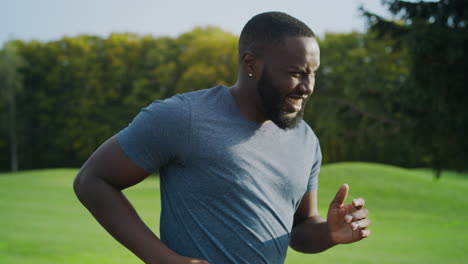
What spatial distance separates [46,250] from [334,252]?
5.09 m

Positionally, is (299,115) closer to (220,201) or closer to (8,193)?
(220,201)

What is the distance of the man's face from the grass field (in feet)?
22.0

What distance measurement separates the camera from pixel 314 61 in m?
2.20

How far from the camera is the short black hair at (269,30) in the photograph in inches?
86.6

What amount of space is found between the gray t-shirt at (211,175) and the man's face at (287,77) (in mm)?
116

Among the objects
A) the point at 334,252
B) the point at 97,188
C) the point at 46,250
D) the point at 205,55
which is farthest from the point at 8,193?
the point at 205,55

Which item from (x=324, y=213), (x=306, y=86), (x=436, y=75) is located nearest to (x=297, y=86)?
(x=306, y=86)

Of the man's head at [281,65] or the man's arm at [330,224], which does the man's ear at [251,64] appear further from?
the man's arm at [330,224]

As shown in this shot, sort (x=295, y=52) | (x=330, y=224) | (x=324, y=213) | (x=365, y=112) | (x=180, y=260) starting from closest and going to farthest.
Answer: (x=180, y=260), (x=295, y=52), (x=330, y=224), (x=324, y=213), (x=365, y=112)

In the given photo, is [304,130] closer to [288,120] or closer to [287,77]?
[288,120]

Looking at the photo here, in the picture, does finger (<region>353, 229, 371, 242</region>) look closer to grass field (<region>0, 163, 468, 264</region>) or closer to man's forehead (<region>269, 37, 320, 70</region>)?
man's forehead (<region>269, 37, 320, 70</region>)

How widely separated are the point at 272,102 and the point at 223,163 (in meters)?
0.34

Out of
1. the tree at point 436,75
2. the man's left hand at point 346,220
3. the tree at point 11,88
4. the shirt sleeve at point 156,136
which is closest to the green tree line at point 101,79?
the tree at point 11,88

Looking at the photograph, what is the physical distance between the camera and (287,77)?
218 cm
